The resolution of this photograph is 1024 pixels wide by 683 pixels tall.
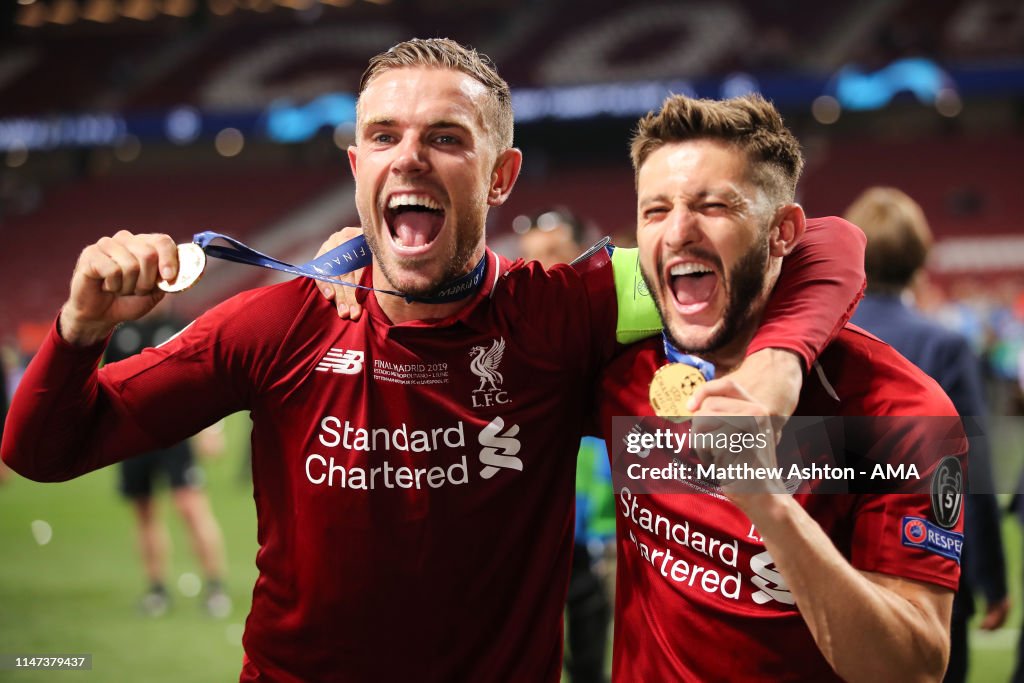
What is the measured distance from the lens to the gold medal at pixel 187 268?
1702 millimetres

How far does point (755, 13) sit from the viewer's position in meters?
22.4

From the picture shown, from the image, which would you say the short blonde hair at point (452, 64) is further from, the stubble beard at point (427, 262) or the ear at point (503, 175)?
the stubble beard at point (427, 262)

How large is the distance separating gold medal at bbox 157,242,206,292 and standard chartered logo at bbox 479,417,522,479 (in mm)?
664

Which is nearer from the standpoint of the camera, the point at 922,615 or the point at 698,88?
the point at 922,615

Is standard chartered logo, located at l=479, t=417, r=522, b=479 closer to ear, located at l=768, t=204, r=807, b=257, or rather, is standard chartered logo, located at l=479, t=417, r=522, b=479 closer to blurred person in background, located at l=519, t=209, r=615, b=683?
ear, located at l=768, t=204, r=807, b=257

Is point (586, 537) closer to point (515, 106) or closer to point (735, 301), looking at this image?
point (735, 301)

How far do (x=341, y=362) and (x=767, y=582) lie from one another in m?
0.96

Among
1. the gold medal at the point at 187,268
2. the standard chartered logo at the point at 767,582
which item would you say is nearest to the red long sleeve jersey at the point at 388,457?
the gold medal at the point at 187,268

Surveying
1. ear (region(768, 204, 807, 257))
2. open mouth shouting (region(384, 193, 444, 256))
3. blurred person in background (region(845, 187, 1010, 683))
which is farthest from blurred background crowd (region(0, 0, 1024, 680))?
open mouth shouting (region(384, 193, 444, 256))

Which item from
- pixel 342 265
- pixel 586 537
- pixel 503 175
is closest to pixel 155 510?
pixel 586 537

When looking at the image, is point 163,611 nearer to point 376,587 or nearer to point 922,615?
point 376,587

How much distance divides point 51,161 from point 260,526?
91.7 ft

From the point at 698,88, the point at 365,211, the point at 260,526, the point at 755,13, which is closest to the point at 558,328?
the point at 365,211

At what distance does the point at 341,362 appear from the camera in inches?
80.3
